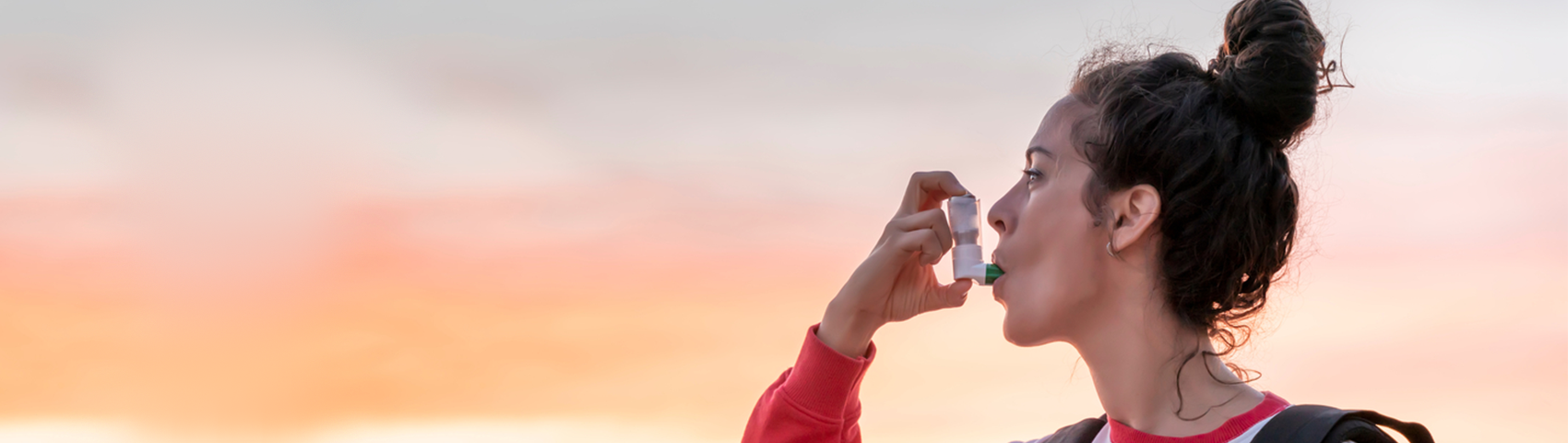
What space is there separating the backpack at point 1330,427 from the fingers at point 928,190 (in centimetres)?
103

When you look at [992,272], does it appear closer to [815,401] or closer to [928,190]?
[928,190]

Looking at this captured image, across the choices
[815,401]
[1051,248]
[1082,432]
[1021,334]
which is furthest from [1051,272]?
[815,401]

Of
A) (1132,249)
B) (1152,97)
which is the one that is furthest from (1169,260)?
(1152,97)

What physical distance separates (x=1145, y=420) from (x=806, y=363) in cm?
95

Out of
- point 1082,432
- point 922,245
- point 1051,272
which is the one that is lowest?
point 1082,432

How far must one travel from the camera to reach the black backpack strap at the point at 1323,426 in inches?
80.3

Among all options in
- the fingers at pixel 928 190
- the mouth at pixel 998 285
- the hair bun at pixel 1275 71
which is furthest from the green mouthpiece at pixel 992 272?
the hair bun at pixel 1275 71

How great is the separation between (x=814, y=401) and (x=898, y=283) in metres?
0.43

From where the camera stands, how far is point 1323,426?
2049 mm

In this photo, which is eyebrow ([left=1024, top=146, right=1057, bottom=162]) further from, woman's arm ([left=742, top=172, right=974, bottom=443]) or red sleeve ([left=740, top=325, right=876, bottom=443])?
red sleeve ([left=740, top=325, right=876, bottom=443])

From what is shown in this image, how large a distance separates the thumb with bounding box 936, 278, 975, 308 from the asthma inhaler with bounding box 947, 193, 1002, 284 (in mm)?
108

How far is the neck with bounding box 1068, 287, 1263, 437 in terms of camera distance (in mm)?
2398

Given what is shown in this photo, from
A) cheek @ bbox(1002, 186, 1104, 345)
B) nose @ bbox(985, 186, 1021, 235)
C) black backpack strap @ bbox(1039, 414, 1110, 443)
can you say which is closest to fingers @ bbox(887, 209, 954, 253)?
nose @ bbox(985, 186, 1021, 235)

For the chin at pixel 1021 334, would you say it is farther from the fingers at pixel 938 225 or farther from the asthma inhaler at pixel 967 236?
the fingers at pixel 938 225
